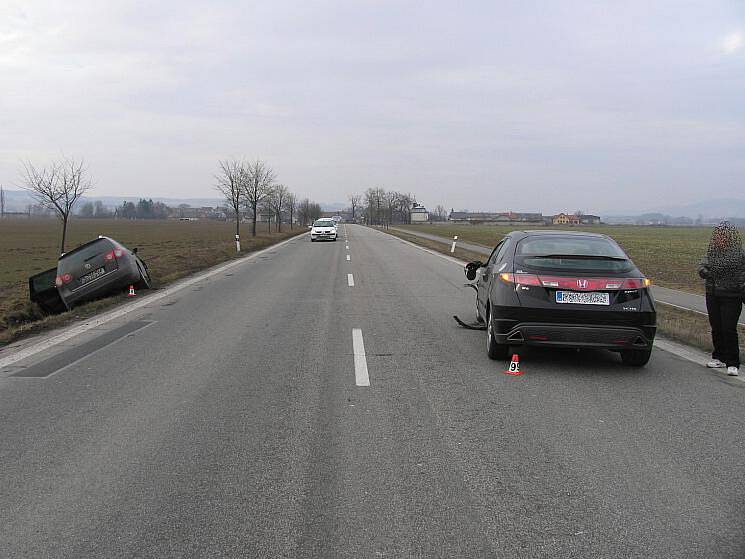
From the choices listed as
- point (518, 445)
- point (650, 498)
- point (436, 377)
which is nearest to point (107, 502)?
point (518, 445)

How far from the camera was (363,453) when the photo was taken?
412 centimetres

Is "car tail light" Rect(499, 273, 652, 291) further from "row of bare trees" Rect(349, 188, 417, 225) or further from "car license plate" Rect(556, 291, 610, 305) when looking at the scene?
"row of bare trees" Rect(349, 188, 417, 225)

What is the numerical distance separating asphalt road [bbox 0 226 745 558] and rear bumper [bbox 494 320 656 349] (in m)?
0.36

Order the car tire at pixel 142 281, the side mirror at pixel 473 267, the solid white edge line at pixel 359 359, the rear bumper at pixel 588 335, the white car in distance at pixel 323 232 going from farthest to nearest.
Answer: the white car in distance at pixel 323 232 → the car tire at pixel 142 281 → the side mirror at pixel 473 267 → the rear bumper at pixel 588 335 → the solid white edge line at pixel 359 359

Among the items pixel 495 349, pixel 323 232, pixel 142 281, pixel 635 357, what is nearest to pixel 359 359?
pixel 495 349

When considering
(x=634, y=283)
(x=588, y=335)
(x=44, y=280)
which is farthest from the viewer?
(x=44, y=280)

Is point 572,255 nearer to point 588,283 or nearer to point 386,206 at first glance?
point 588,283

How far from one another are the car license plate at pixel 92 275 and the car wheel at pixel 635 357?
9643mm

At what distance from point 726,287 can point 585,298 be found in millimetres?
1626

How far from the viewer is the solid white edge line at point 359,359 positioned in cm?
601

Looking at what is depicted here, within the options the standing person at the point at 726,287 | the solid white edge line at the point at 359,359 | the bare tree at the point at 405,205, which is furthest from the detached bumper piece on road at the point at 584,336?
the bare tree at the point at 405,205

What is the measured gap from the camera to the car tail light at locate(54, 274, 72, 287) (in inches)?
448

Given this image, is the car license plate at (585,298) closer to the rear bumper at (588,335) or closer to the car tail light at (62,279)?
the rear bumper at (588,335)

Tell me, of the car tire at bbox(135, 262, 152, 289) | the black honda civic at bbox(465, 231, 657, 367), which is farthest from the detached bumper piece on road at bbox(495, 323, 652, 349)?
the car tire at bbox(135, 262, 152, 289)
